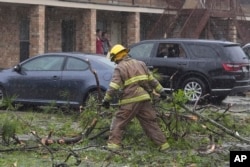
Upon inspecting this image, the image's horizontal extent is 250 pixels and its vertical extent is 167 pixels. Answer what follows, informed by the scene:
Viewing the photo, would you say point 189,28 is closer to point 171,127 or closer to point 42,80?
point 42,80

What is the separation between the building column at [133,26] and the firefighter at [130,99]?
2037 centimetres

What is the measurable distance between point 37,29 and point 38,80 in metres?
10.7

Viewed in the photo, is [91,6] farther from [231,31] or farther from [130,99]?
[130,99]

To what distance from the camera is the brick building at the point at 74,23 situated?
25.6 metres

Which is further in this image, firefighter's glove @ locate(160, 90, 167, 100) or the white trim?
the white trim

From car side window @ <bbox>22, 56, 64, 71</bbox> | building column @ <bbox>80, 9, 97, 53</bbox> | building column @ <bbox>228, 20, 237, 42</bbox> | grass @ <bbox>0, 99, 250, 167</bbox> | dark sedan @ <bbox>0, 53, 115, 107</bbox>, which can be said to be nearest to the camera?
grass @ <bbox>0, 99, 250, 167</bbox>

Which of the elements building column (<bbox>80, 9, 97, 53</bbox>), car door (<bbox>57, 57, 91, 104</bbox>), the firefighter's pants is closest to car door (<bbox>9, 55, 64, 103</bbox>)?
car door (<bbox>57, 57, 91, 104</bbox>)

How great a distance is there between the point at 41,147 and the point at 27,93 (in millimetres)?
5805

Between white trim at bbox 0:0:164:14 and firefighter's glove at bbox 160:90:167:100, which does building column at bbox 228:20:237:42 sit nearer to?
white trim at bbox 0:0:164:14

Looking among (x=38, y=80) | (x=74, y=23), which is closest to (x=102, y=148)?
(x=38, y=80)

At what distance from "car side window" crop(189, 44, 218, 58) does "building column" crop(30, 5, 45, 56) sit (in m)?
9.15

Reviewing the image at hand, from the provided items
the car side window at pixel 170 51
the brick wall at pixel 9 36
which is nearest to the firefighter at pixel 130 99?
the car side window at pixel 170 51

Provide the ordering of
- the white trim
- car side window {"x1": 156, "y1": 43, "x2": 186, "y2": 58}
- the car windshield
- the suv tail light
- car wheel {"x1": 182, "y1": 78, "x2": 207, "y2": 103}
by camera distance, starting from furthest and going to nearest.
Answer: the white trim < car side window {"x1": 156, "y1": 43, "x2": 186, "y2": 58} < the car windshield < car wheel {"x1": 182, "y1": 78, "x2": 207, "y2": 103} < the suv tail light

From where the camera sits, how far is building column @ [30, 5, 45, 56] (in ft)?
→ 82.7
